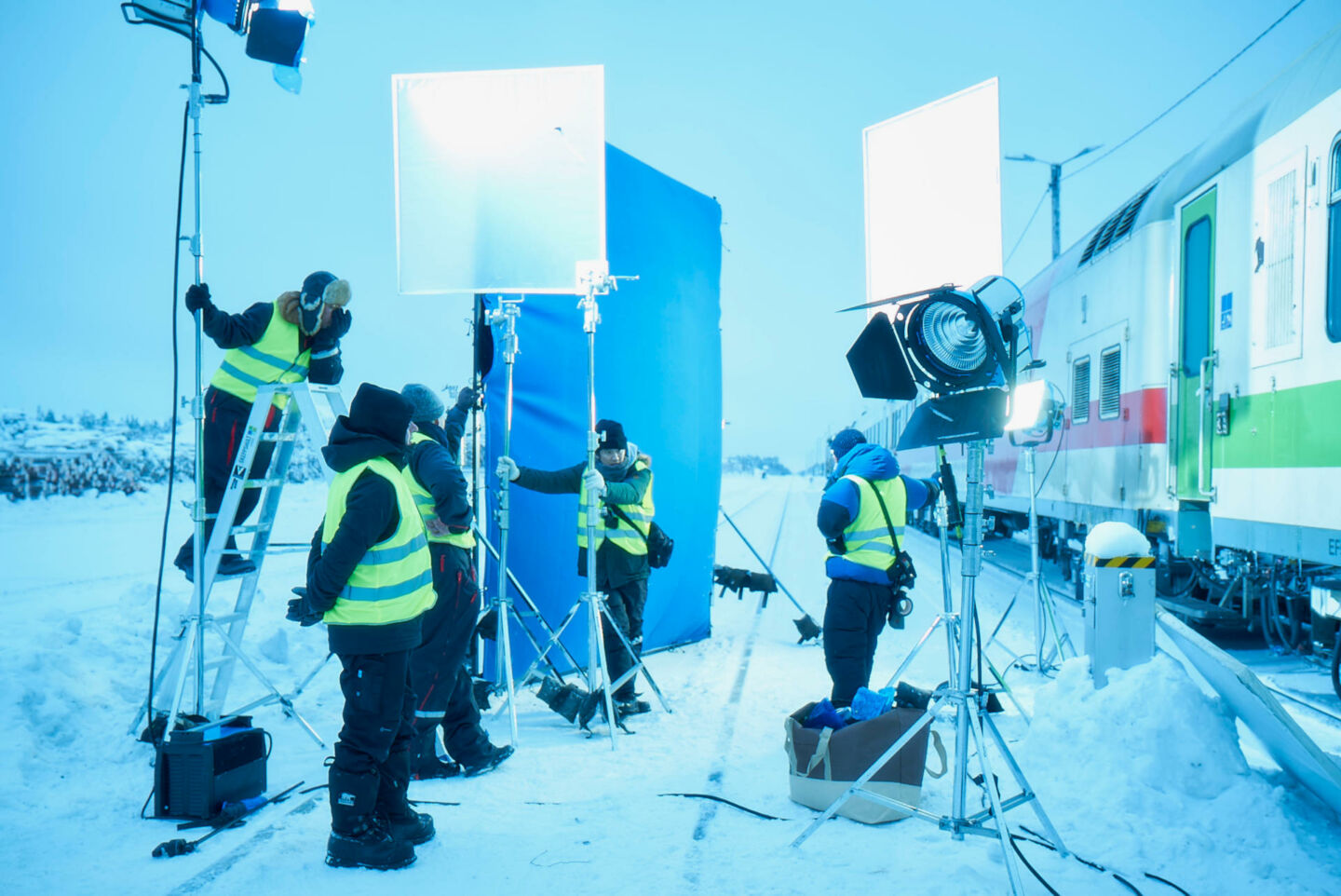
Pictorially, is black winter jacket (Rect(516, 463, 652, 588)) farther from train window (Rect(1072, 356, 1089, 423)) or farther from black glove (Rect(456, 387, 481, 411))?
train window (Rect(1072, 356, 1089, 423))

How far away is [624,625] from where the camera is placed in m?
6.05

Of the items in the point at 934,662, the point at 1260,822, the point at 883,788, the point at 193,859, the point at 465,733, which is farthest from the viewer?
the point at 934,662

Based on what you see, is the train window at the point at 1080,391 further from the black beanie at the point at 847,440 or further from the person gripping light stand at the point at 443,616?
the person gripping light stand at the point at 443,616

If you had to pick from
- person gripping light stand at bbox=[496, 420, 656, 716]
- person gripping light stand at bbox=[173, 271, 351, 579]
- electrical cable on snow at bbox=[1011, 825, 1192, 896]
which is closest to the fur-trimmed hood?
person gripping light stand at bbox=[173, 271, 351, 579]

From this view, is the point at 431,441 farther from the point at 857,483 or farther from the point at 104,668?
the point at 104,668

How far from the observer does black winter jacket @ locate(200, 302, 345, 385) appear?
431 cm

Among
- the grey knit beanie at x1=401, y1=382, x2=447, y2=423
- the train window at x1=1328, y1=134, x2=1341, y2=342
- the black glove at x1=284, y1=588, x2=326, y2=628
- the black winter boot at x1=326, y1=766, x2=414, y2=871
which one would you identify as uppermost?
the train window at x1=1328, y1=134, x2=1341, y2=342

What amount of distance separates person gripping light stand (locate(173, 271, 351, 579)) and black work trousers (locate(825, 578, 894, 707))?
3.14 m

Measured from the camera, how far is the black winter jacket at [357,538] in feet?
11.3

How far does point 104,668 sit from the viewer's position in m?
5.54

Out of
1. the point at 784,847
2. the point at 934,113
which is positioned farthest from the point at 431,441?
the point at 934,113

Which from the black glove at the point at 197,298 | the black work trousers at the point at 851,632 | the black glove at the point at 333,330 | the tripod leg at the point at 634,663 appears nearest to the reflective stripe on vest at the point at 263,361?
the black glove at the point at 333,330

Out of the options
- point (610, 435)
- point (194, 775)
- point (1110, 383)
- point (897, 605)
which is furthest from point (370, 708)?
point (1110, 383)

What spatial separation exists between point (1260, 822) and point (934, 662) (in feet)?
12.0
